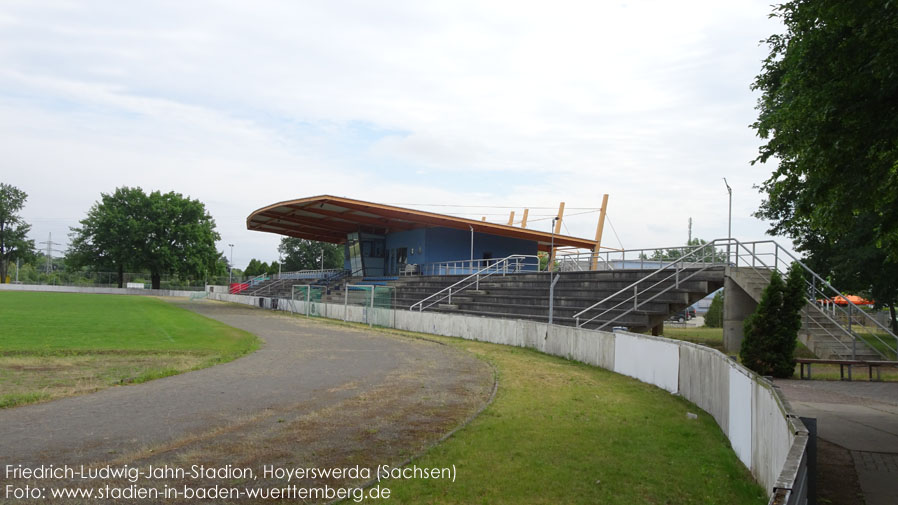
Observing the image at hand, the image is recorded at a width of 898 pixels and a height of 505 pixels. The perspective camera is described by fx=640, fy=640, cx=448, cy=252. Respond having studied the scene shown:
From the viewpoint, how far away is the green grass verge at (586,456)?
20.3ft

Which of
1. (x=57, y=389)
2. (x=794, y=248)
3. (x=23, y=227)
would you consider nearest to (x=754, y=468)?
(x=57, y=389)

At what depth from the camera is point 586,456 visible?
755 cm

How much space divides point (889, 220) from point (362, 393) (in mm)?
9498

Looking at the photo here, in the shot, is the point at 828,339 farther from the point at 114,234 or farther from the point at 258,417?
the point at 114,234

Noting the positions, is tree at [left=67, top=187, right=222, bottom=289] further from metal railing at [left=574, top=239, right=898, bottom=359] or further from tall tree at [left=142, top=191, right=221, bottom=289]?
metal railing at [left=574, top=239, right=898, bottom=359]

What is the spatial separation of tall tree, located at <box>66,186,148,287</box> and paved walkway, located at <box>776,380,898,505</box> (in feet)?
292

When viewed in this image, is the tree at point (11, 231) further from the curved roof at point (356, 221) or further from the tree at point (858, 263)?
the tree at point (858, 263)

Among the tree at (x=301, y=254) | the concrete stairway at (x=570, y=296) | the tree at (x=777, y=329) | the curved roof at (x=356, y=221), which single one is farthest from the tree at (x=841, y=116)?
the tree at (x=301, y=254)

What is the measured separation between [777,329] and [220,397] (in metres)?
12.9

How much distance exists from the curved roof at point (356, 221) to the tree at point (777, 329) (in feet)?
103

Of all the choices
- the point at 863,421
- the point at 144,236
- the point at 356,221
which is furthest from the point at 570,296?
the point at 144,236

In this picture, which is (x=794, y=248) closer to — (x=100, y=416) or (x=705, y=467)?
(x=705, y=467)

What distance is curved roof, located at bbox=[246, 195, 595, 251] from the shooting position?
45531mm

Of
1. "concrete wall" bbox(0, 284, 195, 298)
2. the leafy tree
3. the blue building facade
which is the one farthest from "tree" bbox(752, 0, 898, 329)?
"concrete wall" bbox(0, 284, 195, 298)
